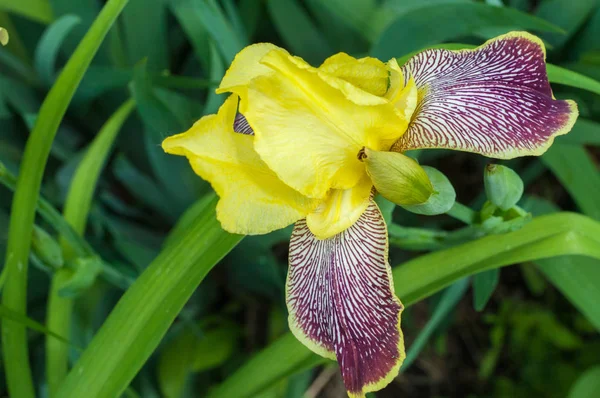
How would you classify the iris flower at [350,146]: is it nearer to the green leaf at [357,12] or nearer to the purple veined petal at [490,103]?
the purple veined petal at [490,103]

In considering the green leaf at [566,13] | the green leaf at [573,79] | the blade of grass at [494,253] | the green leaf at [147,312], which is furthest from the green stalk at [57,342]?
the green leaf at [566,13]

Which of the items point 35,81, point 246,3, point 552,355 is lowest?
point 552,355

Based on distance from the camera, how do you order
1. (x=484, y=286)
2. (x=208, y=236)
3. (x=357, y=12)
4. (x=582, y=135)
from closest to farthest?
(x=208, y=236), (x=484, y=286), (x=582, y=135), (x=357, y=12)

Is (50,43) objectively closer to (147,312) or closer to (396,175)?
(147,312)

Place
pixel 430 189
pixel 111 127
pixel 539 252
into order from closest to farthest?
pixel 430 189 → pixel 539 252 → pixel 111 127

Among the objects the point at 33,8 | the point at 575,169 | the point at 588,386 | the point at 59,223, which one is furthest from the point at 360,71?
the point at 33,8

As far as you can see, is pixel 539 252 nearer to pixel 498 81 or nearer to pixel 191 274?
pixel 498 81

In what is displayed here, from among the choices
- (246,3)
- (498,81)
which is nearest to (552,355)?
(498,81)
